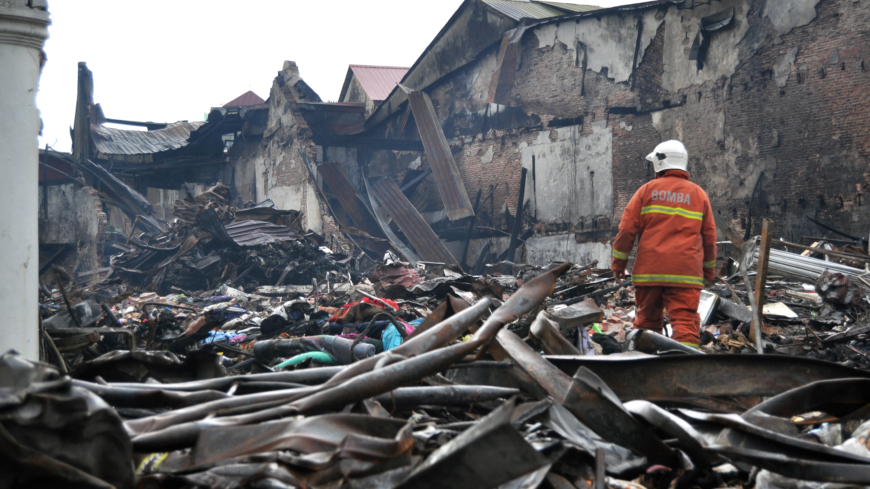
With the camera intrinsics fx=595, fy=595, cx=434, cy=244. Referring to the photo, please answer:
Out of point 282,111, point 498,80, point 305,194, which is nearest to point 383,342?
point 498,80

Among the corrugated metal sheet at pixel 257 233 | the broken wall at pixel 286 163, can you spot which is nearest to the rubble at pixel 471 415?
the corrugated metal sheet at pixel 257 233

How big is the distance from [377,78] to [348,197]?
10.7 meters

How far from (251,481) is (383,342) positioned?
276 centimetres

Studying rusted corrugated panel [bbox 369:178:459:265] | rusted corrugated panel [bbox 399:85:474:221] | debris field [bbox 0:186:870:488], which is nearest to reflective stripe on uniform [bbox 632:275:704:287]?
debris field [bbox 0:186:870:488]

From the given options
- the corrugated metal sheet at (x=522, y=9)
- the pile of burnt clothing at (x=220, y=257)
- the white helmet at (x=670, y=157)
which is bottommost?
the pile of burnt clothing at (x=220, y=257)

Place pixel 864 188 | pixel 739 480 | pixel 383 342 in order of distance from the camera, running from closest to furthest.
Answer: pixel 739 480 → pixel 383 342 → pixel 864 188

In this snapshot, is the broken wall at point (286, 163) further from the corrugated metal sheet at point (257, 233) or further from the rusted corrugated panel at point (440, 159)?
the rusted corrugated panel at point (440, 159)

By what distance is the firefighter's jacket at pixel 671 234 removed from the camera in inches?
161

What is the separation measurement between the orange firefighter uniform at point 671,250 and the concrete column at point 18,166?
3671 mm

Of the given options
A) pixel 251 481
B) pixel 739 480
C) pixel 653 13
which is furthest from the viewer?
pixel 653 13

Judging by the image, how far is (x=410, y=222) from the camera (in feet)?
46.9

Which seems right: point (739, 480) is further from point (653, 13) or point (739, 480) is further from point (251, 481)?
point (653, 13)

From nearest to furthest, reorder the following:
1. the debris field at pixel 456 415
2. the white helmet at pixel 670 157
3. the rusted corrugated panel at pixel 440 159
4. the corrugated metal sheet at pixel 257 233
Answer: the debris field at pixel 456 415
the white helmet at pixel 670 157
the corrugated metal sheet at pixel 257 233
the rusted corrugated panel at pixel 440 159

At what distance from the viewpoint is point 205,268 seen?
10711 millimetres
